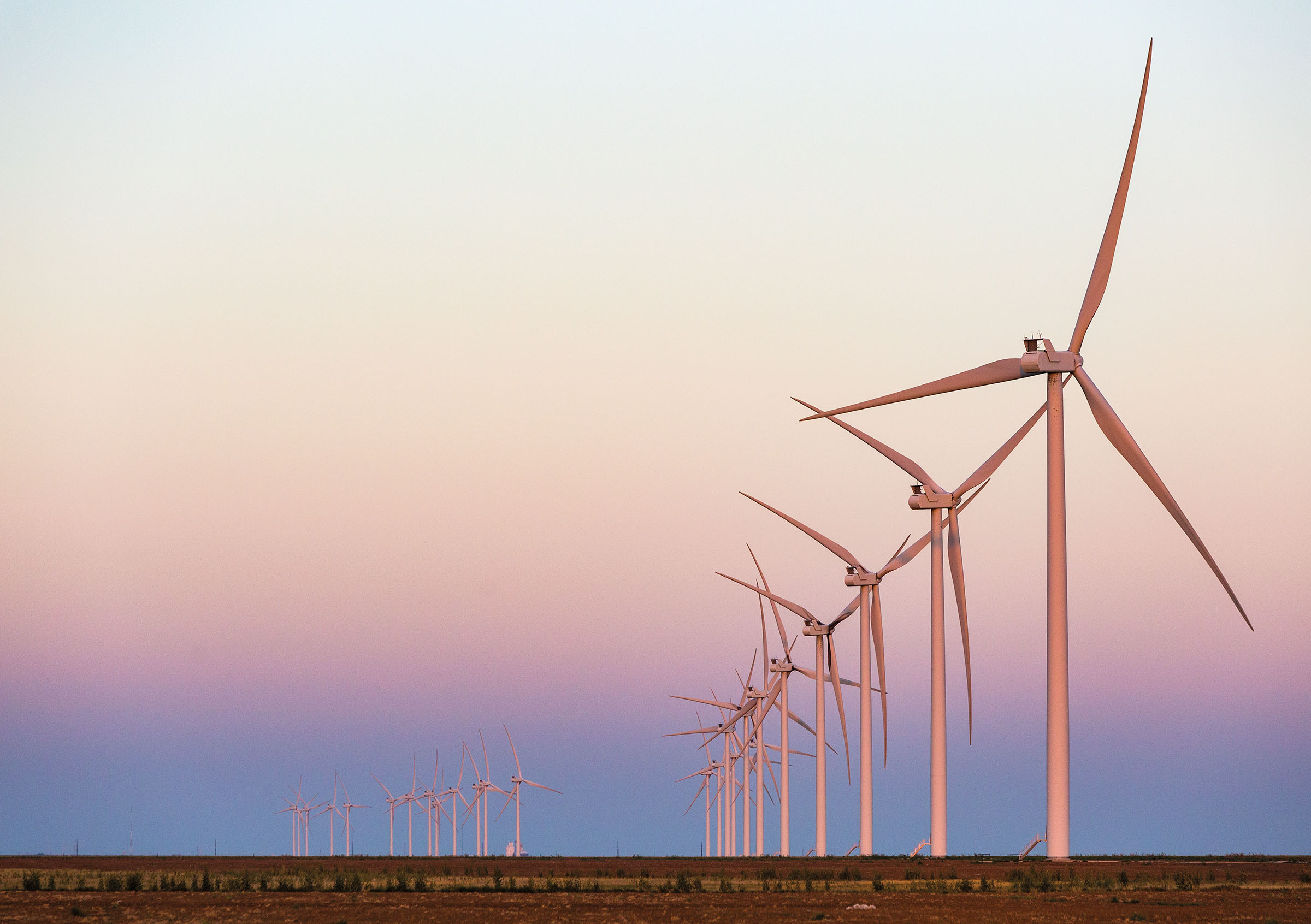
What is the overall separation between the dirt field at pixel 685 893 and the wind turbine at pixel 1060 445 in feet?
11.4

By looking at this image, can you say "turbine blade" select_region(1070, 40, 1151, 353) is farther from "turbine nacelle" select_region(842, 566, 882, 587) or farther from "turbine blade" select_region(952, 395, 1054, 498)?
"turbine nacelle" select_region(842, 566, 882, 587)

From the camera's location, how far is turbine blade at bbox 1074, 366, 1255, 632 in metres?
52.4

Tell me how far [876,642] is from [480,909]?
4637 cm

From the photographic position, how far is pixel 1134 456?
58969mm

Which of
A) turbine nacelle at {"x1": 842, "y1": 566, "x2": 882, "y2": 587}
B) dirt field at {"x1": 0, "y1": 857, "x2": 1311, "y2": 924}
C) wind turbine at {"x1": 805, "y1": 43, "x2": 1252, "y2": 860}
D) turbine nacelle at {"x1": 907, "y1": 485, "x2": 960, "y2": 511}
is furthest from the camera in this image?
turbine nacelle at {"x1": 842, "y1": 566, "x2": 882, "y2": 587}

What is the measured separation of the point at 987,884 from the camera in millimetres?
50812

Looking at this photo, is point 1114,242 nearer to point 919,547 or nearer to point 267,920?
point 919,547

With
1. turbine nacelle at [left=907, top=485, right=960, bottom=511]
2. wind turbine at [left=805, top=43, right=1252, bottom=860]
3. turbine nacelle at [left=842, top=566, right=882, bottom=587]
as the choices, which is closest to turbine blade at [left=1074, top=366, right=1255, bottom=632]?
wind turbine at [left=805, top=43, right=1252, bottom=860]

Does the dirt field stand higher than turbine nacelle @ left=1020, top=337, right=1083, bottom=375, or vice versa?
turbine nacelle @ left=1020, top=337, right=1083, bottom=375

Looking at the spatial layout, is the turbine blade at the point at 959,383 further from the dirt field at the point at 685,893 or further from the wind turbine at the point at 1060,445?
the dirt field at the point at 685,893

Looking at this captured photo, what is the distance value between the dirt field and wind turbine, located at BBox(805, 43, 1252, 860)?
3.47m

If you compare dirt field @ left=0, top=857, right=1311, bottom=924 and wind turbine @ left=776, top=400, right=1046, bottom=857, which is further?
wind turbine @ left=776, top=400, right=1046, bottom=857

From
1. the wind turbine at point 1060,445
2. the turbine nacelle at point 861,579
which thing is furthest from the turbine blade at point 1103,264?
the turbine nacelle at point 861,579

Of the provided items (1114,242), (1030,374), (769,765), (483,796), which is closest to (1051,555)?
(1030,374)
